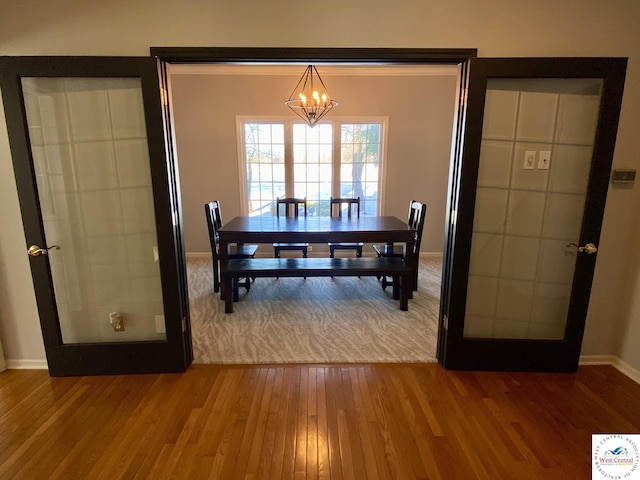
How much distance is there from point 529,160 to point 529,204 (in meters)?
0.28

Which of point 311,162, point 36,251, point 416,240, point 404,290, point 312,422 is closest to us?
point 312,422

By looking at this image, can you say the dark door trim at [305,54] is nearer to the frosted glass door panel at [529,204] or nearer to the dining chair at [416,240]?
the frosted glass door panel at [529,204]

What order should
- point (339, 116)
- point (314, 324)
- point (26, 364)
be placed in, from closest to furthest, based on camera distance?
point (26, 364) → point (314, 324) → point (339, 116)

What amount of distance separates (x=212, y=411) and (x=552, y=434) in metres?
1.88

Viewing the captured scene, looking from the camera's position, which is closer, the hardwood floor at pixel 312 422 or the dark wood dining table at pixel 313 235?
the hardwood floor at pixel 312 422

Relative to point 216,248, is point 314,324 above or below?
below

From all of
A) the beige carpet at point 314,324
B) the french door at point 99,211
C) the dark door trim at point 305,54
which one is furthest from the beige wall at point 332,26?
the beige carpet at point 314,324

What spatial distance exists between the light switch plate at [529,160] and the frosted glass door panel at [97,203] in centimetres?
234

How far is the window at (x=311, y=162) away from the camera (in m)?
4.76

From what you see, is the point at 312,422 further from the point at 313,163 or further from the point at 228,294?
the point at 313,163

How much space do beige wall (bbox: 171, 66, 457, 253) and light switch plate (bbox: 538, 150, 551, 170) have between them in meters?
2.95

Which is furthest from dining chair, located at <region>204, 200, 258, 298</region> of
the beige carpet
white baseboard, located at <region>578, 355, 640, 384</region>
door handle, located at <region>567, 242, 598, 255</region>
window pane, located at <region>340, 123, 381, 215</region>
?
white baseboard, located at <region>578, 355, 640, 384</region>

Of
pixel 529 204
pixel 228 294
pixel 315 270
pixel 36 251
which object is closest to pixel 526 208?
pixel 529 204

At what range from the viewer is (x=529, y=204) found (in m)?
2.01
